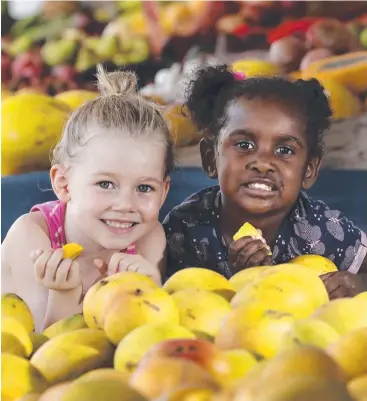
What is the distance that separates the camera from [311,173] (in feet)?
5.77

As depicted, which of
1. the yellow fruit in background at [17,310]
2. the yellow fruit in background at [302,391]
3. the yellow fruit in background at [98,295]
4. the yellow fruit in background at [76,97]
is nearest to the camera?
the yellow fruit in background at [302,391]

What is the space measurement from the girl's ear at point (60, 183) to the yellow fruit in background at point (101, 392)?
78 cm

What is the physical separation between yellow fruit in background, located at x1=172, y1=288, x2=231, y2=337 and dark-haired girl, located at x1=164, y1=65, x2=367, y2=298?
429 mm

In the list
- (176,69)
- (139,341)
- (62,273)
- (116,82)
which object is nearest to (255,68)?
(176,69)

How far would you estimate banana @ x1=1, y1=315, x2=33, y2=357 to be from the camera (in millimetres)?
1207

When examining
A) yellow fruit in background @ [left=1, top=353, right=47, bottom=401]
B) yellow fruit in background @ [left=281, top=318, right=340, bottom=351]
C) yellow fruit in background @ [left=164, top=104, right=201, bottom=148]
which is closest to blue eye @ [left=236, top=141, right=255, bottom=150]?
yellow fruit in background @ [left=164, top=104, right=201, bottom=148]

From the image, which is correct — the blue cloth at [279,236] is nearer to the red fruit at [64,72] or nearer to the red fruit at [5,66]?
the red fruit at [64,72]

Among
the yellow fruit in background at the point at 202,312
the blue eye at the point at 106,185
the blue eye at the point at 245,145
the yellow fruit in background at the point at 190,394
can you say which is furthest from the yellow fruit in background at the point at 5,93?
the yellow fruit in background at the point at 190,394

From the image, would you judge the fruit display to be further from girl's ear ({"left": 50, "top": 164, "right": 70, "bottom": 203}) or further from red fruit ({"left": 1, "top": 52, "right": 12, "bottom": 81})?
red fruit ({"left": 1, "top": 52, "right": 12, "bottom": 81})

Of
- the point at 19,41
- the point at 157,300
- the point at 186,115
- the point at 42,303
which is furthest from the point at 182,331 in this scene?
the point at 19,41

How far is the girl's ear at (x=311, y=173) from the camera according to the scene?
1.74 metres

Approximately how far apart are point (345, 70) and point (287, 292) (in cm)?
70

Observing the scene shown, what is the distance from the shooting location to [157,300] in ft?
3.91

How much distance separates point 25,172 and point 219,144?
0.44 metres
